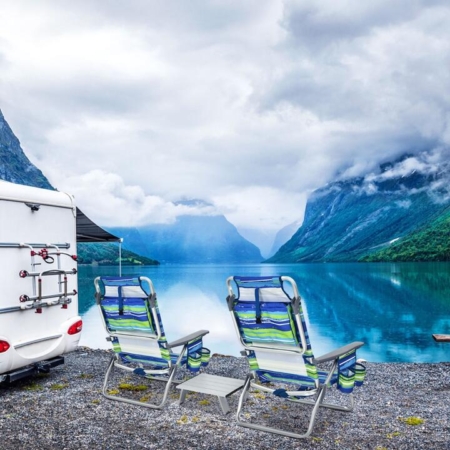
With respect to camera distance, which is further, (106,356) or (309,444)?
(106,356)

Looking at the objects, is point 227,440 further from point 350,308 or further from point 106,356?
point 350,308

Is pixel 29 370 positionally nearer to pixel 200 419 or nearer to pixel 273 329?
pixel 200 419

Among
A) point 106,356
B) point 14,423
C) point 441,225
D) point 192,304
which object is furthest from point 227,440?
point 441,225

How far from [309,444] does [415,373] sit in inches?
133

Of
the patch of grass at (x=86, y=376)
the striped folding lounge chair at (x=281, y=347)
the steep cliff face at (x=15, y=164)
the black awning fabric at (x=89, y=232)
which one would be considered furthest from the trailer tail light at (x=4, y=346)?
the steep cliff face at (x=15, y=164)

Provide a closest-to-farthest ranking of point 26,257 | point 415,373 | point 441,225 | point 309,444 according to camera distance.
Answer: point 309,444, point 26,257, point 415,373, point 441,225

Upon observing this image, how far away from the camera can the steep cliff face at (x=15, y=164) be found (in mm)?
155000

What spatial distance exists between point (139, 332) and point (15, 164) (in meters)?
172

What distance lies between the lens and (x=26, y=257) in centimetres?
583

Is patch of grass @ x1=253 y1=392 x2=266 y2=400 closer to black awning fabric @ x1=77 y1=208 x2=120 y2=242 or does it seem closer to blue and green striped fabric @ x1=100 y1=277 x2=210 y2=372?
blue and green striped fabric @ x1=100 y1=277 x2=210 y2=372

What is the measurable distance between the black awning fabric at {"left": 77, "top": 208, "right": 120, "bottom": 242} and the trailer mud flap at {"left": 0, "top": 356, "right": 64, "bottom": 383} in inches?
110

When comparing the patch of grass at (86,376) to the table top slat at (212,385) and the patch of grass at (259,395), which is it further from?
the patch of grass at (259,395)

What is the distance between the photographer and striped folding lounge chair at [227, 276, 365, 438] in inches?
171

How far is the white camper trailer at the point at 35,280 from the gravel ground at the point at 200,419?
0.49 m
